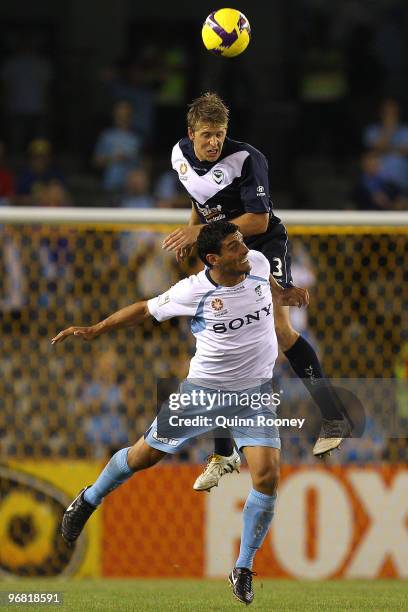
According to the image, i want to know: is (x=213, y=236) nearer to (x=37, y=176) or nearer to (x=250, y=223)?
(x=250, y=223)

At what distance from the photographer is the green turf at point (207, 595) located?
909cm

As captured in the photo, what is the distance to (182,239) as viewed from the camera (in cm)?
911

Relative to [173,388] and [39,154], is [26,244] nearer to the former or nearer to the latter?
[39,154]

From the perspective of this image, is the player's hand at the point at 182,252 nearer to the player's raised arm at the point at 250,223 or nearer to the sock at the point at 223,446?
the player's raised arm at the point at 250,223

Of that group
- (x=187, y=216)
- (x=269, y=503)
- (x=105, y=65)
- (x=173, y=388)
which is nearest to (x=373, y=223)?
(x=187, y=216)

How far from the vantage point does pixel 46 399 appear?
12.9 meters

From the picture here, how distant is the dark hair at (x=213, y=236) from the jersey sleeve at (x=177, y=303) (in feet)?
0.86

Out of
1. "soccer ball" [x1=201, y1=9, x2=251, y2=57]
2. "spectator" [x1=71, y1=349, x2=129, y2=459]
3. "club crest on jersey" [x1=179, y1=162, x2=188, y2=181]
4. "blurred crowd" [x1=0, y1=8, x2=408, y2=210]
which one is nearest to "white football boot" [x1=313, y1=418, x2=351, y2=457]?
"club crest on jersey" [x1=179, y1=162, x2=188, y2=181]

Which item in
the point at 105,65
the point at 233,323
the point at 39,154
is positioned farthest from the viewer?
the point at 105,65

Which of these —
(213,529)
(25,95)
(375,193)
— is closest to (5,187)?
(25,95)

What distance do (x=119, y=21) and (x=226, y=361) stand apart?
10644 mm

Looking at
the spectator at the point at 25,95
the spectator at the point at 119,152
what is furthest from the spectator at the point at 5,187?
the spectator at the point at 25,95

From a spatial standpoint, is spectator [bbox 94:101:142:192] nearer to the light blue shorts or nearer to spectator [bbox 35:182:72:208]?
spectator [bbox 35:182:72:208]

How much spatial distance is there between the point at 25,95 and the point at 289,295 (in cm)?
898
